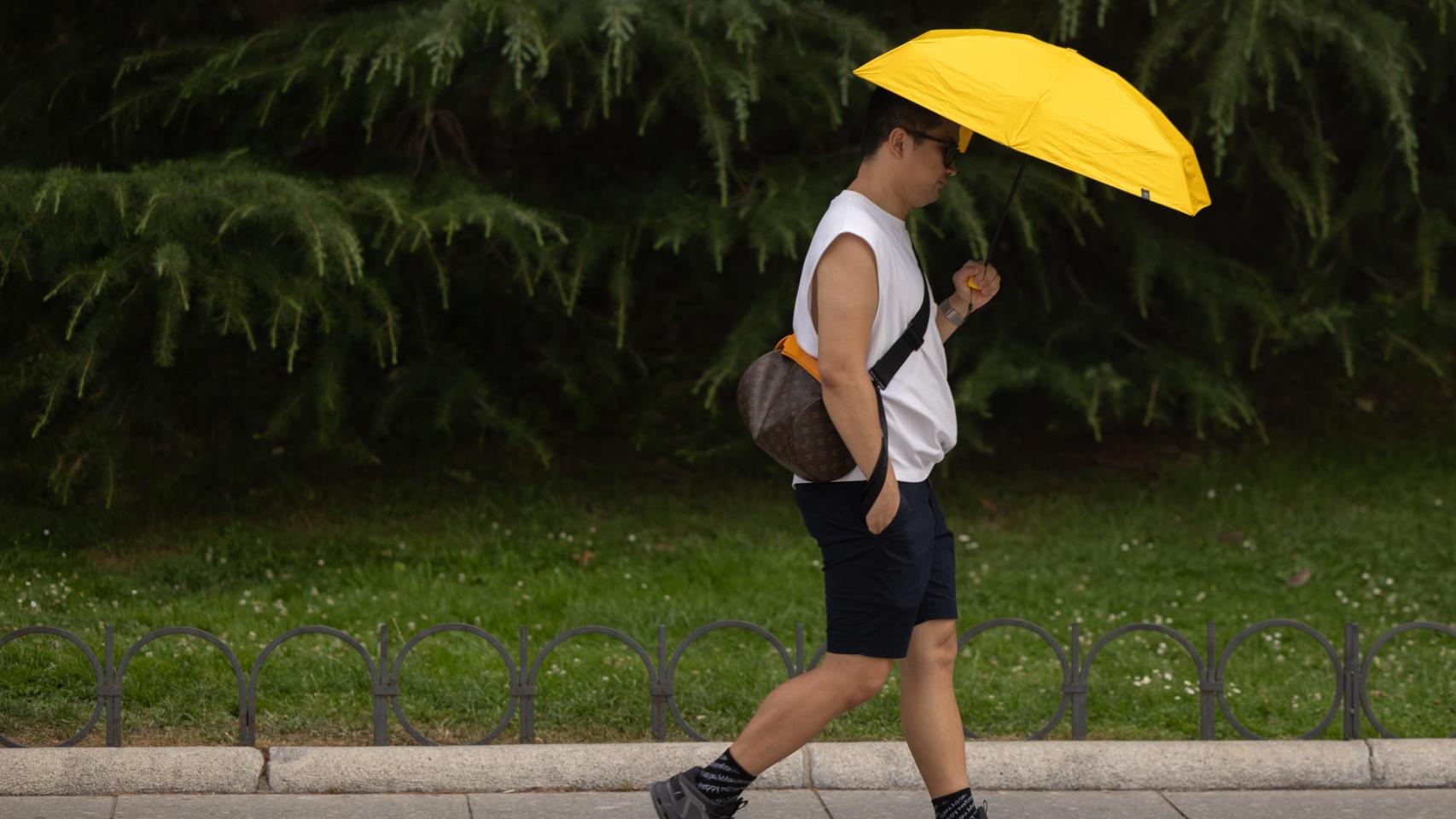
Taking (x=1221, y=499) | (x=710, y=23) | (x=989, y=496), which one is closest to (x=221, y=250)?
(x=710, y=23)

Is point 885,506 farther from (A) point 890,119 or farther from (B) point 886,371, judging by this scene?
(A) point 890,119

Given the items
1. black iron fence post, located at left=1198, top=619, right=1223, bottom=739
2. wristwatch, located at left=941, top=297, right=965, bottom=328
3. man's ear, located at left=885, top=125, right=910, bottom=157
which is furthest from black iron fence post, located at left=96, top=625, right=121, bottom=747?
black iron fence post, located at left=1198, top=619, right=1223, bottom=739

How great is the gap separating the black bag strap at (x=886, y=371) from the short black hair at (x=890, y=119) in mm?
337

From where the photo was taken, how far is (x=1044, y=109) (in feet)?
11.5

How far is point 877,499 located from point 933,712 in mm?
612

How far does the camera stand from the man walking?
343cm

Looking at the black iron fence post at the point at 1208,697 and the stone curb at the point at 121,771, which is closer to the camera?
the stone curb at the point at 121,771

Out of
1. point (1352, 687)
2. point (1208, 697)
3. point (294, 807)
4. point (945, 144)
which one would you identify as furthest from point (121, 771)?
point (1352, 687)

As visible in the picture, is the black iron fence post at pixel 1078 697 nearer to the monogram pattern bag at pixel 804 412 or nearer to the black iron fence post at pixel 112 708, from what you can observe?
the monogram pattern bag at pixel 804 412

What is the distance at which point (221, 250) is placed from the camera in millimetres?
5906

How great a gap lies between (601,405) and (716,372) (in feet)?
6.29

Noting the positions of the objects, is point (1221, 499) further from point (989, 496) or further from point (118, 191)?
point (118, 191)

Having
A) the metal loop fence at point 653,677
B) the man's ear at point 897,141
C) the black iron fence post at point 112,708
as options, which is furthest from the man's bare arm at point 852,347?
the black iron fence post at point 112,708

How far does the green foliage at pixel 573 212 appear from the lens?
19.8 ft
